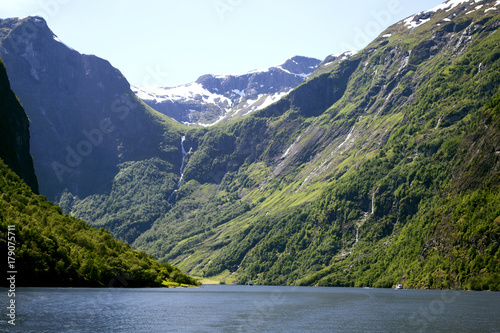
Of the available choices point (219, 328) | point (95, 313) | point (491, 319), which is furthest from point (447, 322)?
point (95, 313)

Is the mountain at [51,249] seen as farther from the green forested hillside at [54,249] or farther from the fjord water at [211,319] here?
the fjord water at [211,319]

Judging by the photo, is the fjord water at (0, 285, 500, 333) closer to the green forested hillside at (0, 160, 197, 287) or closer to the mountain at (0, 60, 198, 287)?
the mountain at (0, 60, 198, 287)

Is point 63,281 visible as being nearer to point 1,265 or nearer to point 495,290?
point 1,265

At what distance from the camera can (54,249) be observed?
140500 mm

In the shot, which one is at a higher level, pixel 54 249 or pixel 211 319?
pixel 54 249

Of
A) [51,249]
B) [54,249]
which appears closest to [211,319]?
[51,249]

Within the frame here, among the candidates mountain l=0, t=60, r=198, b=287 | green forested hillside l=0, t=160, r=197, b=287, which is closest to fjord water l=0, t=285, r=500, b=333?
mountain l=0, t=60, r=198, b=287

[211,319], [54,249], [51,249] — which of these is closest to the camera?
[211,319]

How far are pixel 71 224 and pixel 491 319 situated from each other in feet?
485

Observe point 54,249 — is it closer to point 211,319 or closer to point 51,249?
point 51,249

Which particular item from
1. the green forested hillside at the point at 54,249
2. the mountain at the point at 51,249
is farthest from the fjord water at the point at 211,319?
the green forested hillside at the point at 54,249

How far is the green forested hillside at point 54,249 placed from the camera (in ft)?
434

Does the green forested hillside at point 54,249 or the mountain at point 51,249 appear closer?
the mountain at point 51,249

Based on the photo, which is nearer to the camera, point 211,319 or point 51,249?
point 211,319
